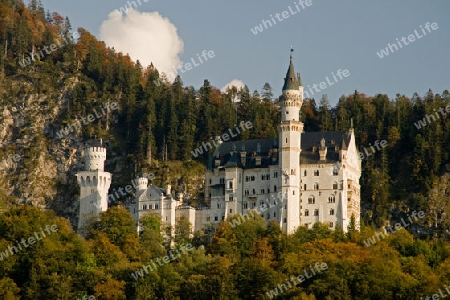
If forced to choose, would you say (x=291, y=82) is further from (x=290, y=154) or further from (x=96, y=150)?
(x=96, y=150)

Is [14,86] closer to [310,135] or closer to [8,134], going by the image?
[8,134]

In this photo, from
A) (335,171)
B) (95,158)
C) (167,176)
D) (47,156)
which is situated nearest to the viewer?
(335,171)

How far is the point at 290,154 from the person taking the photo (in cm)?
11725

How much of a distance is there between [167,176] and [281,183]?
68.7 feet

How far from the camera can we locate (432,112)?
14388 centimetres

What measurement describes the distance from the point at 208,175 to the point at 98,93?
27953 millimetres

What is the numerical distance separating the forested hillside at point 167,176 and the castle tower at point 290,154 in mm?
3976

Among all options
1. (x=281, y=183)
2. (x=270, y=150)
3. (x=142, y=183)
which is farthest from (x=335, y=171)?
(x=142, y=183)

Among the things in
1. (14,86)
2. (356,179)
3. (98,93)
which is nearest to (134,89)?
(98,93)

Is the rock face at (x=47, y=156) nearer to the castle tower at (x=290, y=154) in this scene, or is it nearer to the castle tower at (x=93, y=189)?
the castle tower at (x=93, y=189)

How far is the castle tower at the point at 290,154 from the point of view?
116m

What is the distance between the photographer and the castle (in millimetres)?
116625

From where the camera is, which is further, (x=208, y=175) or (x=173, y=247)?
(x=208, y=175)

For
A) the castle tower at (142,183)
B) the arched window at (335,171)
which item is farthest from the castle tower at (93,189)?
the arched window at (335,171)
